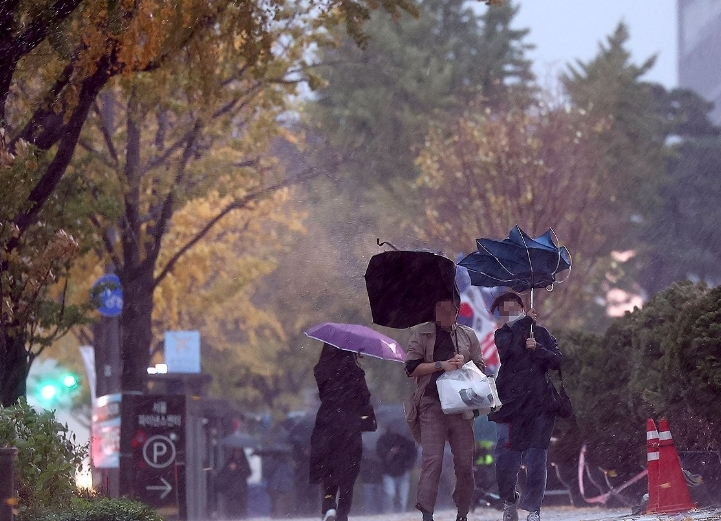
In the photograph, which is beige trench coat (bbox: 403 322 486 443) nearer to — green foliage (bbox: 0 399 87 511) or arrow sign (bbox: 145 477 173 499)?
green foliage (bbox: 0 399 87 511)

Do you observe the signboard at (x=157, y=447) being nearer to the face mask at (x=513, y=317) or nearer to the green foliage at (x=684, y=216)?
the face mask at (x=513, y=317)

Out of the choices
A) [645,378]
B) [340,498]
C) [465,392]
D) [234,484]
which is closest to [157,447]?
[340,498]

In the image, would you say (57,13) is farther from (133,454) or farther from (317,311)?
(317,311)

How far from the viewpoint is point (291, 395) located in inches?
2163

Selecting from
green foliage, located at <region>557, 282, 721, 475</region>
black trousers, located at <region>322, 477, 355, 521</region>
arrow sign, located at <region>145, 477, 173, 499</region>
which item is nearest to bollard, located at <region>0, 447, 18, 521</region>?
black trousers, located at <region>322, 477, 355, 521</region>

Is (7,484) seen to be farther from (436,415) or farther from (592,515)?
(592,515)

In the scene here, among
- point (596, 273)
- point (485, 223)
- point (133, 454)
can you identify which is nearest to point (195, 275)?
point (485, 223)

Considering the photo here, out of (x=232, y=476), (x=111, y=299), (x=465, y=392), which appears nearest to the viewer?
(x=465, y=392)

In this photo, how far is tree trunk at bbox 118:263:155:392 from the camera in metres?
21.8

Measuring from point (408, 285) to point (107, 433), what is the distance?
23.0ft

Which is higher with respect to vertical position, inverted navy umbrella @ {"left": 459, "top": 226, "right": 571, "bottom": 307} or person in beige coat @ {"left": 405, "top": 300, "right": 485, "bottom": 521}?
inverted navy umbrella @ {"left": 459, "top": 226, "right": 571, "bottom": 307}

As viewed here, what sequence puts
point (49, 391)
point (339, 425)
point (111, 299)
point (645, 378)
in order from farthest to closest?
point (49, 391) < point (111, 299) < point (645, 378) < point (339, 425)

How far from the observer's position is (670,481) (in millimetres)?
12023

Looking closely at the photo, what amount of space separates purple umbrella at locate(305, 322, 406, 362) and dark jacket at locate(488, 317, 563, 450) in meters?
1.37
